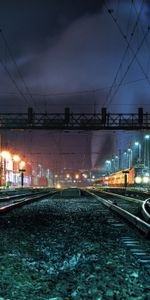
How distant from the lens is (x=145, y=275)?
5316mm

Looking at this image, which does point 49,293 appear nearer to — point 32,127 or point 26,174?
point 32,127

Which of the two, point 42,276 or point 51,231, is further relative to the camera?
point 51,231

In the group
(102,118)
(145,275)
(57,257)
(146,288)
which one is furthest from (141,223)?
(102,118)

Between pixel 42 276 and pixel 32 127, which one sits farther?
pixel 32 127

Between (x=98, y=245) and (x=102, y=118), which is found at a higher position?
(x=102, y=118)

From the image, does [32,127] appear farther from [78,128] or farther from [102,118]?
[102,118]

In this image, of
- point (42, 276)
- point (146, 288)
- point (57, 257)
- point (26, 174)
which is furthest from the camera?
point (26, 174)

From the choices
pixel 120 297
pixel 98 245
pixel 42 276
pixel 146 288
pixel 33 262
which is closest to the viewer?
pixel 120 297

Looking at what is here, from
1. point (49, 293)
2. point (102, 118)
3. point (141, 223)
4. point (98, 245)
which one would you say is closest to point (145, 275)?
point (49, 293)

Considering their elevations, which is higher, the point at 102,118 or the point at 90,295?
the point at 102,118

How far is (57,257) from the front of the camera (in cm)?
670

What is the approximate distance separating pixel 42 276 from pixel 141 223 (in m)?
5.55

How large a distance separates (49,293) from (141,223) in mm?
6303

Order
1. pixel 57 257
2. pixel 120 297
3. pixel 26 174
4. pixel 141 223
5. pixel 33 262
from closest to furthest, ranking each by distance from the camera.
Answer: pixel 120 297, pixel 33 262, pixel 57 257, pixel 141 223, pixel 26 174
